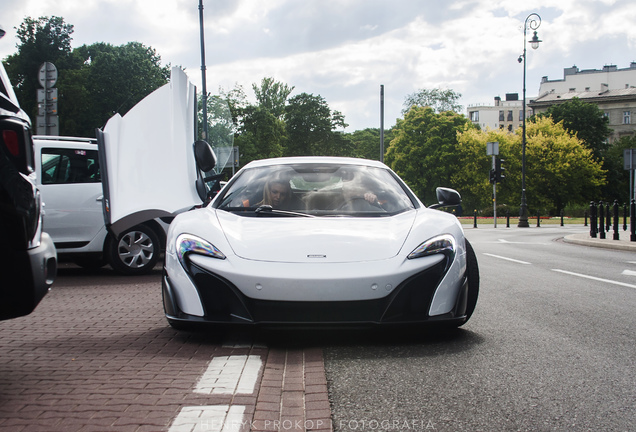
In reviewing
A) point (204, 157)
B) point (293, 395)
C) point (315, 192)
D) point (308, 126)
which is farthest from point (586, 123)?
point (293, 395)

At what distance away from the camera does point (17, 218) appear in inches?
129

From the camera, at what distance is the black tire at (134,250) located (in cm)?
966

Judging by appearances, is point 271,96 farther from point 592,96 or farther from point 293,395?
point 293,395

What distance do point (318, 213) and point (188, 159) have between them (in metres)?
3.00

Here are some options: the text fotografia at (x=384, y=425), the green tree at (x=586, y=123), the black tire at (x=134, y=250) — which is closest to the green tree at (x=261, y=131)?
the green tree at (x=586, y=123)

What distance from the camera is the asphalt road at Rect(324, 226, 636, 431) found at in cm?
302

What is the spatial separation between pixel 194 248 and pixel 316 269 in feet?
2.82

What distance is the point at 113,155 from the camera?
25.7 feet

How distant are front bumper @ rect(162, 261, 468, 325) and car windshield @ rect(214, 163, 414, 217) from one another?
913 mm

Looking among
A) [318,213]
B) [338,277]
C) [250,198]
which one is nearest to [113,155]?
[250,198]

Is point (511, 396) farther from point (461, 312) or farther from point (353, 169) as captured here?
point (353, 169)

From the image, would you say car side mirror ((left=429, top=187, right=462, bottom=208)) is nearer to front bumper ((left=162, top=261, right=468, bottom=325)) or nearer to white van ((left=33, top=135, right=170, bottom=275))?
front bumper ((left=162, top=261, right=468, bottom=325))

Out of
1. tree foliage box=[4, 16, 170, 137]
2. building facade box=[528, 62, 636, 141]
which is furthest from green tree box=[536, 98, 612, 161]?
tree foliage box=[4, 16, 170, 137]

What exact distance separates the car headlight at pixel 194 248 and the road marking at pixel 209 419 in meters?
1.49
